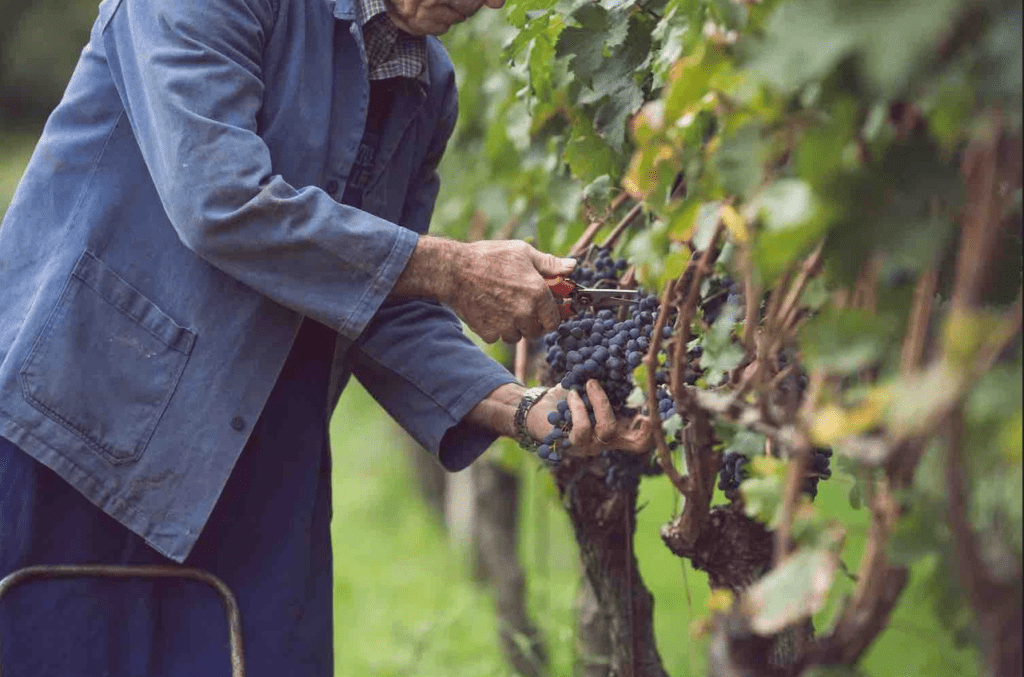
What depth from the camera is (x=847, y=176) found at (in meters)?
1.25

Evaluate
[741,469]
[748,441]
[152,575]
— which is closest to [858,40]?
[748,441]

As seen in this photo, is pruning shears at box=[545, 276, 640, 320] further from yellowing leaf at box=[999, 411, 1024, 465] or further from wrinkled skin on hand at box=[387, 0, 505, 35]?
yellowing leaf at box=[999, 411, 1024, 465]

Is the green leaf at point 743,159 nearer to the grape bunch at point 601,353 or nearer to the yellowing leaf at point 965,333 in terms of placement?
the yellowing leaf at point 965,333

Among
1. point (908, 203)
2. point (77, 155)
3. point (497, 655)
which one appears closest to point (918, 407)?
point (908, 203)

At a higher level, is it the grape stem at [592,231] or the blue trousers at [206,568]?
the grape stem at [592,231]

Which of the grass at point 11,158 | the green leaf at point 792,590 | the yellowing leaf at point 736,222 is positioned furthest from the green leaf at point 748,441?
the grass at point 11,158

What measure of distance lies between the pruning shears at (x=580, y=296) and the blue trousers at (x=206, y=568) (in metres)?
0.53

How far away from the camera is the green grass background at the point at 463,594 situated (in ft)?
15.4

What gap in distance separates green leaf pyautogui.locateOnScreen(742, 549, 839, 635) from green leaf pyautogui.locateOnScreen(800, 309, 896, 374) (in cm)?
19

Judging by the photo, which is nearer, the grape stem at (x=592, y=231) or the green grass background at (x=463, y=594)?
the grape stem at (x=592, y=231)

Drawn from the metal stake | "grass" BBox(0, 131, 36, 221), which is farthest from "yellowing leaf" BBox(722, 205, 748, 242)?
"grass" BBox(0, 131, 36, 221)

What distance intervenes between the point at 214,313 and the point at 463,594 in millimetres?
4756

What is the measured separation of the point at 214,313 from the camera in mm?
2355

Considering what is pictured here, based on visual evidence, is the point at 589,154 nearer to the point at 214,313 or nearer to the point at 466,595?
the point at 214,313
